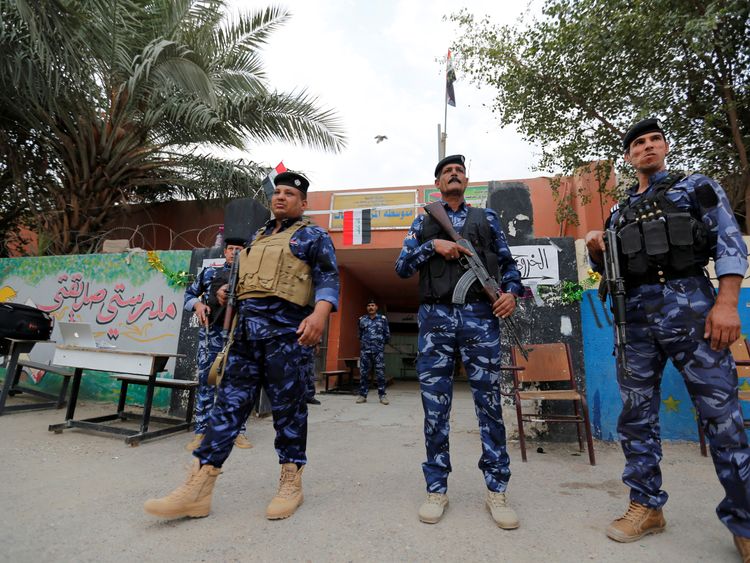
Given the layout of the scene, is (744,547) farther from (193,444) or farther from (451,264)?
(193,444)

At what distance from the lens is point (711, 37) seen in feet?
17.1

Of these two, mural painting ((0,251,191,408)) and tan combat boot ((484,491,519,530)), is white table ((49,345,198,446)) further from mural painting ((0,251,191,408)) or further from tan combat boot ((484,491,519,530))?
tan combat boot ((484,491,519,530))

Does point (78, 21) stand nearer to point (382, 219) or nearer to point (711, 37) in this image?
point (382, 219)

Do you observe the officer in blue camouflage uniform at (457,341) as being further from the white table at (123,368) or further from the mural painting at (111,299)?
the mural painting at (111,299)

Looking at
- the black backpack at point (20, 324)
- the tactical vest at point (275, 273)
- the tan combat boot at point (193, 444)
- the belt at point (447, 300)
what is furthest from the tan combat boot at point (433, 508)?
the black backpack at point (20, 324)

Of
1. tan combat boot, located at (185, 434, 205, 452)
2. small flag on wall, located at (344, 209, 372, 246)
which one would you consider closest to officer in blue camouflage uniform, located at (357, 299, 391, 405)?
small flag on wall, located at (344, 209, 372, 246)

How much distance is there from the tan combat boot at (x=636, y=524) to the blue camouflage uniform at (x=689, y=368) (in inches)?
1.6

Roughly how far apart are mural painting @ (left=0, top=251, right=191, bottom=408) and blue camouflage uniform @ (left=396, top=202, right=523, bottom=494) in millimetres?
4280

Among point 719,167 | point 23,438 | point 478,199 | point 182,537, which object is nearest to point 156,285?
point 23,438

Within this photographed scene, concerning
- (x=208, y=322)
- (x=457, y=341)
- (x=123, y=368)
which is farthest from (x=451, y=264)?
(x=123, y=368)

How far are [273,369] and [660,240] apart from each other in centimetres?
195

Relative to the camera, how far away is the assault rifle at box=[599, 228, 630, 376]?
1998mm

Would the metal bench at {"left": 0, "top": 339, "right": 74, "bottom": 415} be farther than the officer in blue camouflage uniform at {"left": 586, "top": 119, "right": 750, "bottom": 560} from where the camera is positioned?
Yes

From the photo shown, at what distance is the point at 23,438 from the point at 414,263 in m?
3.98
